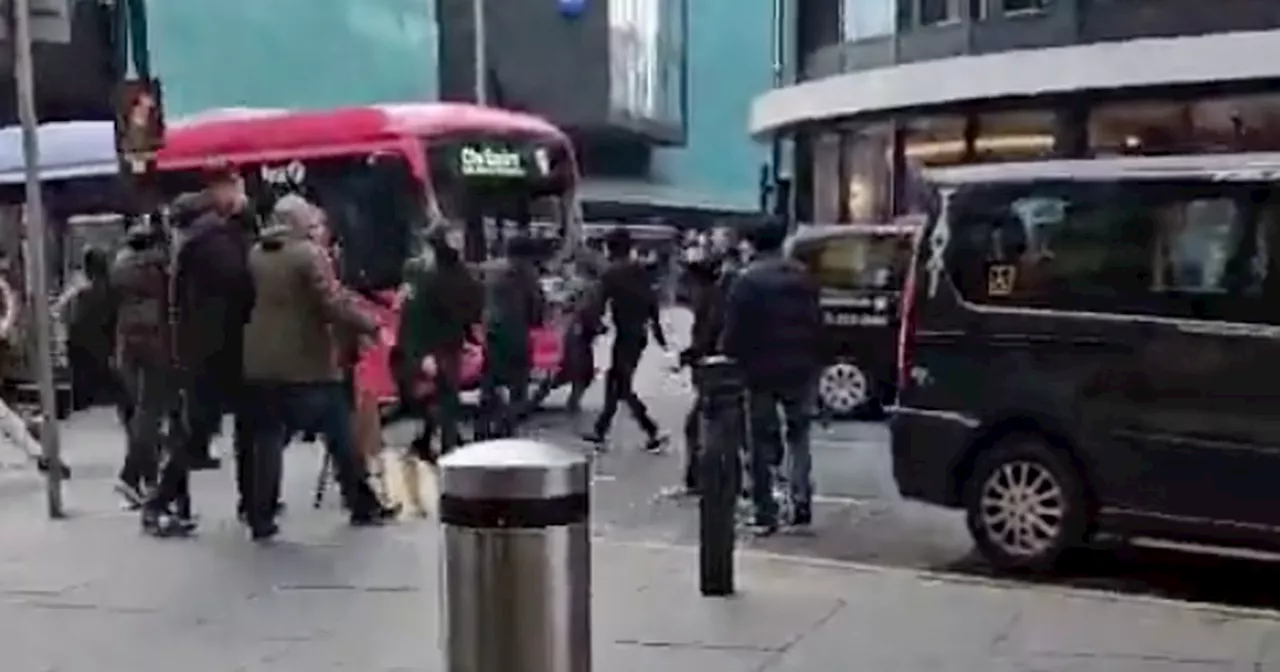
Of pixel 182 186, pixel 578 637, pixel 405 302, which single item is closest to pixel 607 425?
pixel 405 302

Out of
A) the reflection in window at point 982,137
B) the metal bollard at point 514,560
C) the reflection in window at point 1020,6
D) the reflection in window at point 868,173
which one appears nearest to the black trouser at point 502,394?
the metal bollard at point 514,560

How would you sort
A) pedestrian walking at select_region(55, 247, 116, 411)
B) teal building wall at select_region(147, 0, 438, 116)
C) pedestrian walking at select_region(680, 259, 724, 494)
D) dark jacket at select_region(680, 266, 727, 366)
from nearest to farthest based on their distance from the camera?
1. pedestrian walking at select_region(680, 259, 724, 494)
2. dark jacket at select_region(680, 266, 727, 366)
3. pedestrian walking at select_region(55, 247, 116, 411)
4. teal building wall at select_region(147, 0, 438, 116)

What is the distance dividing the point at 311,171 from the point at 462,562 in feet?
49.8

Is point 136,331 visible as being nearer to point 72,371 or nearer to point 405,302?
point 405,302

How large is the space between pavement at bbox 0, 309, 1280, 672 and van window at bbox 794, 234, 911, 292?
18.8 feet

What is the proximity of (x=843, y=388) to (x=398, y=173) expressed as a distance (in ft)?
15.1

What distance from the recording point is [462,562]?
479 cm

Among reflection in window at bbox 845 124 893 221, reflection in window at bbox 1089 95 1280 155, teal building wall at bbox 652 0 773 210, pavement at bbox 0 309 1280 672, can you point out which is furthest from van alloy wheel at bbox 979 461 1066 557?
teal building wall at bbox 652 0 773 210

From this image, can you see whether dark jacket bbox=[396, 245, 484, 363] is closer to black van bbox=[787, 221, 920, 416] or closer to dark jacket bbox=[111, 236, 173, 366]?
dark jacket bbox=[111, 236, 173, 366]

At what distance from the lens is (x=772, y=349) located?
1134cm

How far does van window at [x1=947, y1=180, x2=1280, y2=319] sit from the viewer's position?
9.72 m

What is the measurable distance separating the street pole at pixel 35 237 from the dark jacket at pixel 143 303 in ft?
1.47

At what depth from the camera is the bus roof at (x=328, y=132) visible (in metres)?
19.2

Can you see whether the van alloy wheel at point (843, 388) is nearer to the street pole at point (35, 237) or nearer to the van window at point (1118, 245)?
the van window at point (1118, 245)
